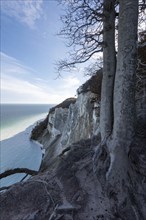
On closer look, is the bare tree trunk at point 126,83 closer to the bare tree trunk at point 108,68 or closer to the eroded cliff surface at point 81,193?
the eroded cliff surface at point 81,193

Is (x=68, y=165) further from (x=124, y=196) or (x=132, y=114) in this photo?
(x=132, y=114)

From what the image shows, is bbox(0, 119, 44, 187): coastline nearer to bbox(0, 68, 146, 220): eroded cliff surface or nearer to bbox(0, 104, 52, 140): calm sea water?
bbox(0, 104, 52, 140): calm sea water

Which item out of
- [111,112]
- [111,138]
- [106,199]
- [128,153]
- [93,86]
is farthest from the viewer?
[93,86]

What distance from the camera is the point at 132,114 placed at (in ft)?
10.6

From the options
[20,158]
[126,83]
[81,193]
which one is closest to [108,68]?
[126,83]

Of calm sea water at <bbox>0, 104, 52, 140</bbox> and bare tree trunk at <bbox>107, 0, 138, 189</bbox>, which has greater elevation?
bare tree trunk at <bbox>107, 0, 138, 189</bbox>

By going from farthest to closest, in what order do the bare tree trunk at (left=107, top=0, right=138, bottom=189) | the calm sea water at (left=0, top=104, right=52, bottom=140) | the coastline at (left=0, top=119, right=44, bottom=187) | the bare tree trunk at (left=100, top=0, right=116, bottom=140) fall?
the calm sea water at (left=0, top=104, right=52, bottom=140), the coastline at (left=0, top=119, right=44, bottom=187), the bare tree trunk at (left=100, top=0, right=116, bottom=140), the bare tree trunk at (left=107, top=0, right=138, bottom=189)

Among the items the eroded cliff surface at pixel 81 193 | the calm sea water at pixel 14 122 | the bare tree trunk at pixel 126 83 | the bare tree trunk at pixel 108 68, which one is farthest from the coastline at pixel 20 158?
the bare tree trunk at pixel 126 83

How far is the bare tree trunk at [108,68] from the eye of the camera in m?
3.88

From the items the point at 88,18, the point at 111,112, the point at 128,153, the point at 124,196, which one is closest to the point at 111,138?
the point at 128,153

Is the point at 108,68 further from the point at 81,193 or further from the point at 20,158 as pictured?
the point at 20,158

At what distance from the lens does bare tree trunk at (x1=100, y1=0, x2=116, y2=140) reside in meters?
3.88

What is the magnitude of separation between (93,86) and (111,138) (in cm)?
629

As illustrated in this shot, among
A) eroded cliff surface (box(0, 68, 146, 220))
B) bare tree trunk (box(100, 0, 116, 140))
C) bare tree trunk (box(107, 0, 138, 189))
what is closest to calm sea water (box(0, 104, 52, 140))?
eroded cliff surface (box(0, 68, 146, 220))
